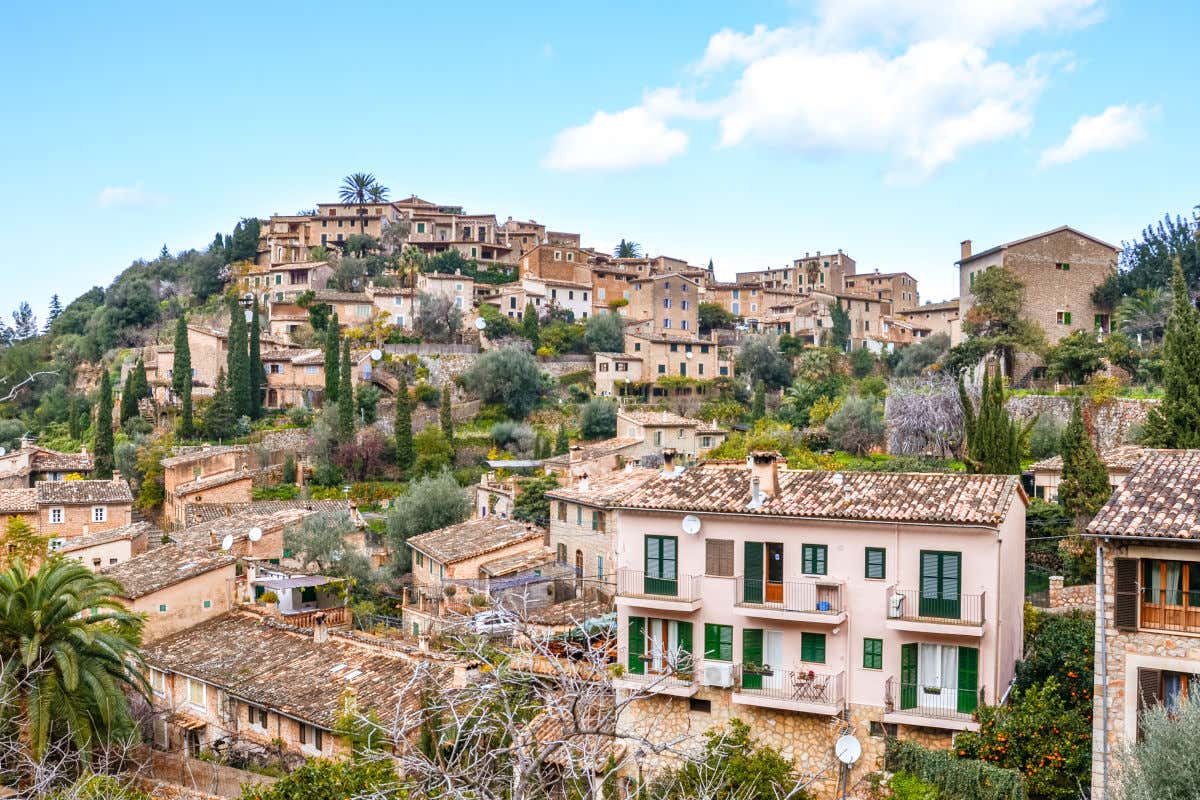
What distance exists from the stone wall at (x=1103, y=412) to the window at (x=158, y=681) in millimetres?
30001

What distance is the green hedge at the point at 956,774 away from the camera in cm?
1791

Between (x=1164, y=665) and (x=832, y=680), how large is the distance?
6.43m

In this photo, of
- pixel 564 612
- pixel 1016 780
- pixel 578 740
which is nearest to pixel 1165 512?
pixel 1016 780

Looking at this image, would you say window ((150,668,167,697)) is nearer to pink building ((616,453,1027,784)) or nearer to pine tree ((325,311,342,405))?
pink building ((616,453,1027,784))

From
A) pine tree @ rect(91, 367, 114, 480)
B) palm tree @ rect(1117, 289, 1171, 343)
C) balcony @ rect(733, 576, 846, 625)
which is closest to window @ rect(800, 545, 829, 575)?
balcony @ rect(733, 576, 846, 625)

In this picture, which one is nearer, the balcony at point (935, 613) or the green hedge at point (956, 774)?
the green hedge at point (956, 774)

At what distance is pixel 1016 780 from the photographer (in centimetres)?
1789

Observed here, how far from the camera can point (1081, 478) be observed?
94.2 ft

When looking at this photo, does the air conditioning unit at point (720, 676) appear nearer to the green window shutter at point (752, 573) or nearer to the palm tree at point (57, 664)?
the green window shutter at point (752, 573)

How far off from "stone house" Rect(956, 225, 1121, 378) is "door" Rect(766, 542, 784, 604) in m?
38.9

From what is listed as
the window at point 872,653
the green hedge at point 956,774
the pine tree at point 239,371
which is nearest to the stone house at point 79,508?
the pine tree at point 239,371

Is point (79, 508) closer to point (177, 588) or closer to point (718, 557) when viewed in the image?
point (177, 588)

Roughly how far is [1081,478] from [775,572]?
11479mm

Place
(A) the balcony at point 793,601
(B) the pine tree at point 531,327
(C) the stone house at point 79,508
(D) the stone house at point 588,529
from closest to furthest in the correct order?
(A) the balcony at point 793,601, (D) the stone house at point 588,529, (C) the stone house at point 79,508, (B) the pine tree at point 531,327
